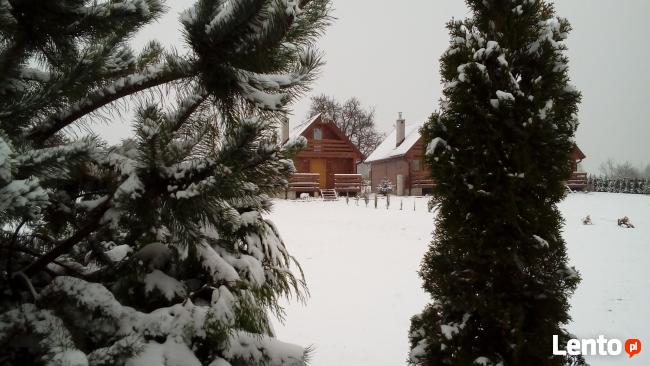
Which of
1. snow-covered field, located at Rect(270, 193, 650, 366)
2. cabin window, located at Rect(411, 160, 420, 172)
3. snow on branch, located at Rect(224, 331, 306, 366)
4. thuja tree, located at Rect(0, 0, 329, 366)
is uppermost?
cabin window, located at Rect(411, 160, 420, 172)

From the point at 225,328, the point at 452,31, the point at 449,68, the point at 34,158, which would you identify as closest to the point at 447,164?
the point at 449,68

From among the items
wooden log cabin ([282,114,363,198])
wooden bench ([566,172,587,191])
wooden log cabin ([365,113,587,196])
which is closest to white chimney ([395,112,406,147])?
wooden log cabin ([365,113,587,196])

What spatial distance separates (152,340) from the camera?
4.46ft

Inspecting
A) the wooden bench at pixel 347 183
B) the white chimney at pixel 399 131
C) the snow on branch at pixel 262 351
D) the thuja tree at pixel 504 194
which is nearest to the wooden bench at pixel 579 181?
the white chimney at pixel 399 131

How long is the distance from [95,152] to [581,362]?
11.2 ft

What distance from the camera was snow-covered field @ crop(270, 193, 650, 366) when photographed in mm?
4777

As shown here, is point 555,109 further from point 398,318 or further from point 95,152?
point 398,318

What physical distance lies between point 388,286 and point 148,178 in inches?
249

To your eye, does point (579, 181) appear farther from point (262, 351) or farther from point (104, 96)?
point (104, 96)

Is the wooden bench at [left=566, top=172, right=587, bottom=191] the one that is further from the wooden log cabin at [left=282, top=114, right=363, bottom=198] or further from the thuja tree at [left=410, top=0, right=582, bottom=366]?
the thuja tree at [left=410, top=0, right=582, bottom=366]

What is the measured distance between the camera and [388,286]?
22.8 ft

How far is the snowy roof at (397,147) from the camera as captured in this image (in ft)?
95.4

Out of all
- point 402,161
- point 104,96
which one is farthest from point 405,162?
point 104,96

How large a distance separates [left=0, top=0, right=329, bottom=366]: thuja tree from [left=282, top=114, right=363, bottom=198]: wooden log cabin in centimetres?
2489
